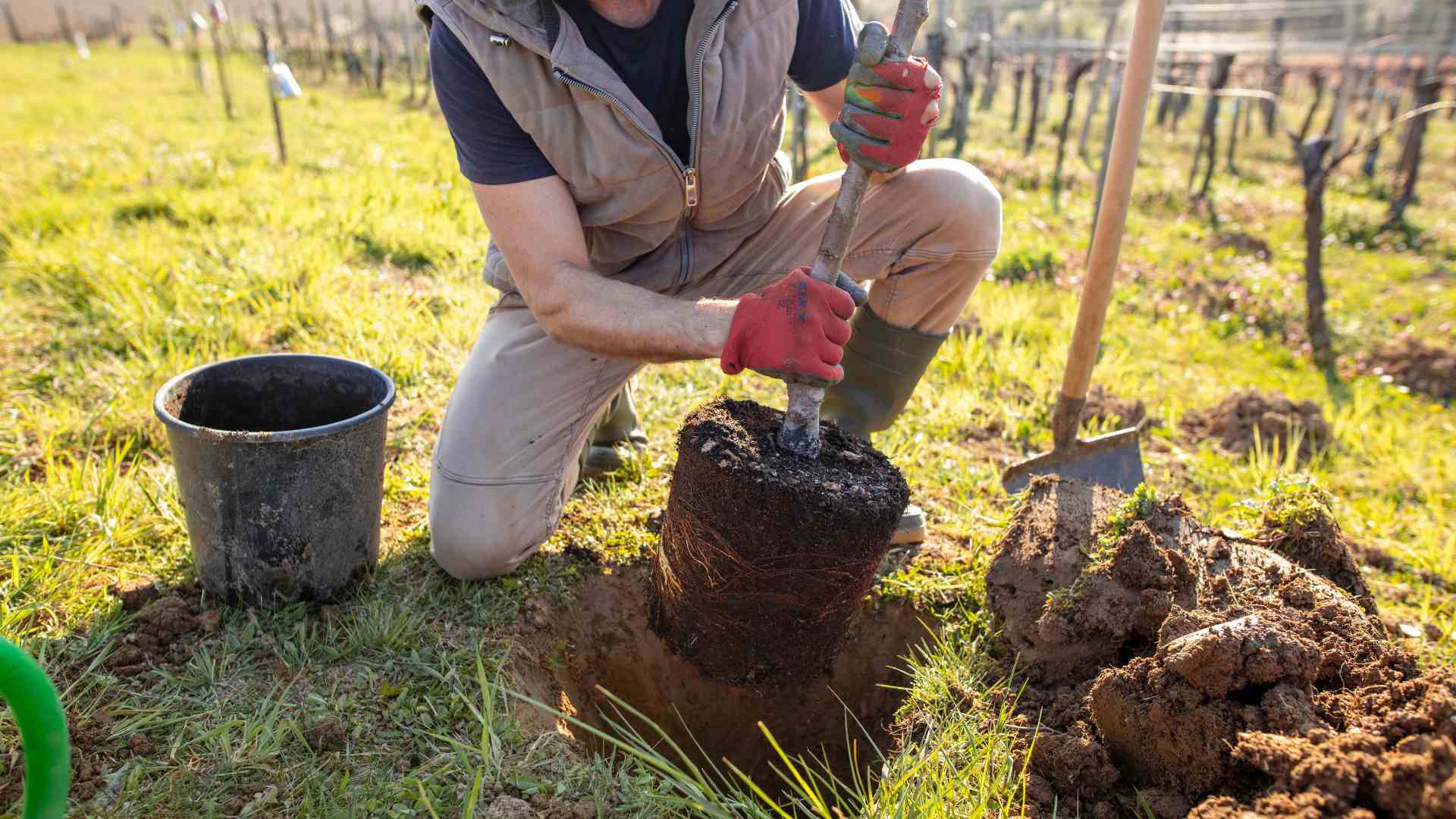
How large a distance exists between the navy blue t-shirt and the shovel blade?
1.28 m

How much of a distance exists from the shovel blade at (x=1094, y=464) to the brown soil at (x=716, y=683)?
583 mm

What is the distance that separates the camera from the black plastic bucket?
178cm

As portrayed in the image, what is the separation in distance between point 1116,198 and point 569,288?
4.51 feet

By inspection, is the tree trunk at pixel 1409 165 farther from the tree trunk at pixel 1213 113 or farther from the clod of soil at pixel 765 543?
the clod of soil at pixel 765 543

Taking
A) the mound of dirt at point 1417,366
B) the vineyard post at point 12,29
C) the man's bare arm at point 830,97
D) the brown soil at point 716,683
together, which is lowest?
the brown soil at point 716,683

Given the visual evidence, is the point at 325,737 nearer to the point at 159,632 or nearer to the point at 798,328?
the point at 159,632

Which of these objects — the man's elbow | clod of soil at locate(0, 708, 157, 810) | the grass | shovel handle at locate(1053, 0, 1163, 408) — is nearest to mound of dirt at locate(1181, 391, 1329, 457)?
the grass

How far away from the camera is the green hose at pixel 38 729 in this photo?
0.93 metres

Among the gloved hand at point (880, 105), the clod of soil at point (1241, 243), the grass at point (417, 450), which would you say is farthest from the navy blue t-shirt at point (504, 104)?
the clod of soil at point (1241, 243)

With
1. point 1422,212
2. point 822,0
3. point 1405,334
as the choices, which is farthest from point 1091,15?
point 822,0

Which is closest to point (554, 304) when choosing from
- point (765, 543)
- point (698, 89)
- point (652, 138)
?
point (652, 138)

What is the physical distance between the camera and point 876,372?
8.11ft

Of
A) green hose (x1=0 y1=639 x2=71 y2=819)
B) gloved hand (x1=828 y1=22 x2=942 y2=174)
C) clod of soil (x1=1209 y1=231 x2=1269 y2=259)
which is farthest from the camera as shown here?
clod of soil (x1=1209 y1=231 x2=1269 y2=259)

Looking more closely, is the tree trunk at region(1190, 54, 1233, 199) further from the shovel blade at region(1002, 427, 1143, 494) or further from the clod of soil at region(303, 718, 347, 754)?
the clod of soil at region(303, 718, 347, 754)
